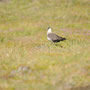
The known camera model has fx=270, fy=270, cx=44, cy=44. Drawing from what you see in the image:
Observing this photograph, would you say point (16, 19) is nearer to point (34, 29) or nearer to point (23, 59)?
point (34, 29)

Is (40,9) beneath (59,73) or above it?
above

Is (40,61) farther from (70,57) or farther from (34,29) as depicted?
(34,29)

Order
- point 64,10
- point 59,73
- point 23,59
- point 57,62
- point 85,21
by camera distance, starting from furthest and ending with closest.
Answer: point 64,10 < point 85,21 < point 23,59 < point 57,62 < point 59,73

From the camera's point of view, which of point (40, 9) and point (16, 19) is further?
point (40, 9)

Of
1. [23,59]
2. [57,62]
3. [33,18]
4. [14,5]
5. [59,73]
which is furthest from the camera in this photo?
[14,5]

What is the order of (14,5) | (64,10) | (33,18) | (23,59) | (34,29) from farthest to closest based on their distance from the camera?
(14,5)
(64,10)
(33,18)
(34,29)
(23,59)

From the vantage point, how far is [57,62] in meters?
13.8

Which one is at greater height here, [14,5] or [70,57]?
[14,5]

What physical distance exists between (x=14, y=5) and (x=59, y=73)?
45.9 m

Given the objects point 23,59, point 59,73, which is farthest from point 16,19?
point 59,73

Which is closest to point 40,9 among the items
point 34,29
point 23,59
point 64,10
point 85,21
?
point 64,10

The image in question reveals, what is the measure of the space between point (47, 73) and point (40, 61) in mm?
1658

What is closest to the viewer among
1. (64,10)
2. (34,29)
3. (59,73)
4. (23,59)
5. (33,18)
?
(59,73)

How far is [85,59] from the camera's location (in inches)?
557
